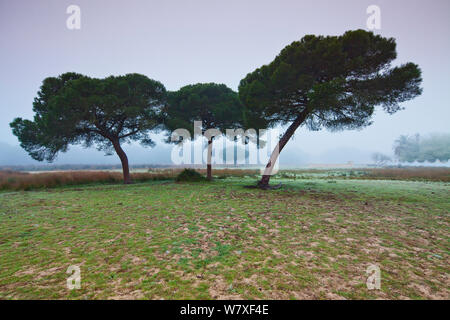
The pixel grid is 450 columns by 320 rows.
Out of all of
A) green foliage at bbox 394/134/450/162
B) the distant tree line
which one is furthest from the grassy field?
green foliage at bbox 394/134/450/162

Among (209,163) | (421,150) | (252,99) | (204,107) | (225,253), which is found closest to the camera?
(225,253)

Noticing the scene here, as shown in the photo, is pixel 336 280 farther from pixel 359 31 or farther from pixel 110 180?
pixel 110 180

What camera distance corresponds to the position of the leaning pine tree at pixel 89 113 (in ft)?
51.9

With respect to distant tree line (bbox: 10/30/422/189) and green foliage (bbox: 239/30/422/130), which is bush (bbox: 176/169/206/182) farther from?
green foliage (bbox: 239/30/422/130)

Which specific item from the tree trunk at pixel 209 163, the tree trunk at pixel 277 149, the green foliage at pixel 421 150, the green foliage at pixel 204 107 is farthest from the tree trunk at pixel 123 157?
the green foliage at pixel 421 150

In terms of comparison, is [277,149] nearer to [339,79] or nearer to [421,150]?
[339,79]

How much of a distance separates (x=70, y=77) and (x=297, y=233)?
23662 mm

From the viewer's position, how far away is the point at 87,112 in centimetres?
1658

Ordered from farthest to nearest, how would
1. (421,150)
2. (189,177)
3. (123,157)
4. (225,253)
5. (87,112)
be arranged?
(421,150), (123,157), (189,177), (87,112), (225,253)

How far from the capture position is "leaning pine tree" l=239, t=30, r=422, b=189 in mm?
11023

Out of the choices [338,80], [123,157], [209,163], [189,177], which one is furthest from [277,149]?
[123,157]

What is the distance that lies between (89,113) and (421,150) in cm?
16087
